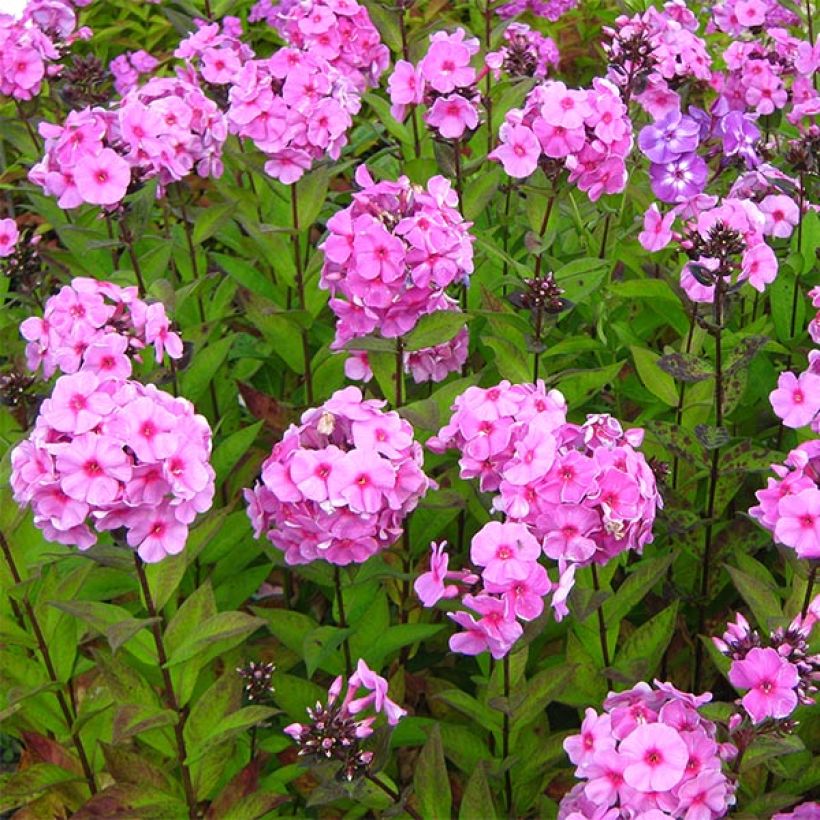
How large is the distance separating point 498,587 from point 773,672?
476 millimetres

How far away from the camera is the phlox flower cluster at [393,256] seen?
8.55ft

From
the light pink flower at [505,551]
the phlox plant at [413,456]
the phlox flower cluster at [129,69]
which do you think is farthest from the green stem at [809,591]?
the phlox flower cluster at [129,69]

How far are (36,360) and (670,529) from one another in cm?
158

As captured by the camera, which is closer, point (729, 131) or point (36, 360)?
point (36, 360)

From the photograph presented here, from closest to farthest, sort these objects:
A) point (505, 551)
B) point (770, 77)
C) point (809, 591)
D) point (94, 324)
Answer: point (505, 551) → point (809, 591) → point (94, 324) → point (770, 77)

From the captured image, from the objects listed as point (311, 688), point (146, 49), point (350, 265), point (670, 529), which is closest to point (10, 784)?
point (311, 688)

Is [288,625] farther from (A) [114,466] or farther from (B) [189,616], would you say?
(A) [114,466]

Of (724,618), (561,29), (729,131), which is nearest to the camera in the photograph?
(724,618)

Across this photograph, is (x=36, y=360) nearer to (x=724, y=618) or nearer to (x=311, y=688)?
(x=311, y=688)

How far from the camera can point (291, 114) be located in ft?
10.7

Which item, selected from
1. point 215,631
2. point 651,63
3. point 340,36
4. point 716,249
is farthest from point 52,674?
point 651,63

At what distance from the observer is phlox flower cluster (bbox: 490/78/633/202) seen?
301 centimetres

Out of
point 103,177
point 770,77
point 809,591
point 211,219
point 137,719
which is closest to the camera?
point 809,591

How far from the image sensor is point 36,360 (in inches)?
118
